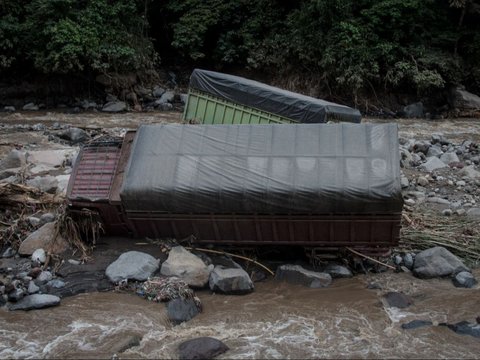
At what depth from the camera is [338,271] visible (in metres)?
8.86

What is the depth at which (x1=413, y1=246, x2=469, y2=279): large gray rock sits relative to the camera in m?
8.85

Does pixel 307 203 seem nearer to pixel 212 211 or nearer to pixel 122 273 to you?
pixel 212 211

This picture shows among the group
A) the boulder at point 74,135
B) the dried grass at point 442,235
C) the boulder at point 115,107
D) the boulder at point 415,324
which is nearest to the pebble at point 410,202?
the dried grass at point 442,235

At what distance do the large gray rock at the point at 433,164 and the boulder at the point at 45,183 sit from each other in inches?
378

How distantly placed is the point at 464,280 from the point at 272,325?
3476mm

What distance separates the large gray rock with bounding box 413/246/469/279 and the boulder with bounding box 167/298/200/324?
3.96m

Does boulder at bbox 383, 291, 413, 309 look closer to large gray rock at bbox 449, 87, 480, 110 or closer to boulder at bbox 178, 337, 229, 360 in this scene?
boulder at bbox 178, 337, 229, 360

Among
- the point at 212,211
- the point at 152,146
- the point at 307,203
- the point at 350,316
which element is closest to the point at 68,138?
the point at 152,146

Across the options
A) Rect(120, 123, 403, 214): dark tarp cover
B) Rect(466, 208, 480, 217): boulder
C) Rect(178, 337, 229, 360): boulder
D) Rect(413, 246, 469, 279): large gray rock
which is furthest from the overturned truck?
Rect(466, 208, 480, 217): boulder

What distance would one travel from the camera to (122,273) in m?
8.38

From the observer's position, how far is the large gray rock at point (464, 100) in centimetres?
2294

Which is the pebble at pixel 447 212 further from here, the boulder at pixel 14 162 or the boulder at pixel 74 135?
the boulder at pixel 74 135

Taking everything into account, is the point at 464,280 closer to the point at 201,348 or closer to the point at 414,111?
the point at 201,348

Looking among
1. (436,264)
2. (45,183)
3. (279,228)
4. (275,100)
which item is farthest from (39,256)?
(275,100)
